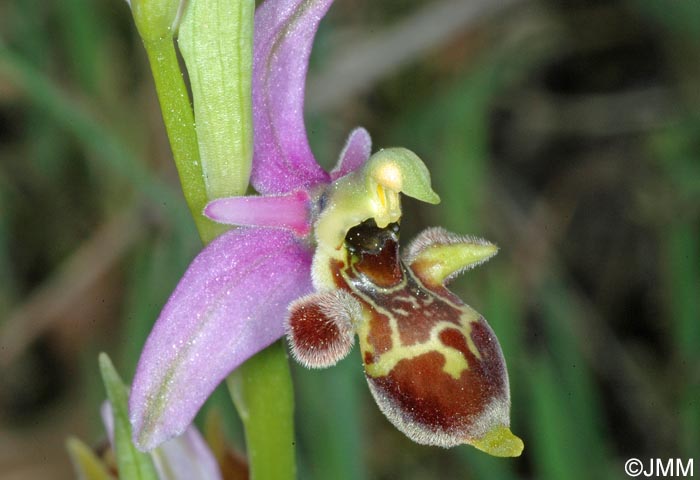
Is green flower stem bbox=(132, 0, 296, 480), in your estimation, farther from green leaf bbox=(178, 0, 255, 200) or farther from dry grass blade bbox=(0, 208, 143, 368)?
dry grass blade bbox=(0, 208, 143, 368)

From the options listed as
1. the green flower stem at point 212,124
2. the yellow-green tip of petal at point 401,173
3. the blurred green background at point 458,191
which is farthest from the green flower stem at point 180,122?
the blurred green background at point 458,191

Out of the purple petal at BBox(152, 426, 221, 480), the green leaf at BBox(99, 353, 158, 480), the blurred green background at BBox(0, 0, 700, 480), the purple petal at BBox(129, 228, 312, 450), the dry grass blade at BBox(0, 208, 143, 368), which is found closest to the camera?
the purple petal at BBox(129, 228, 312, 450)

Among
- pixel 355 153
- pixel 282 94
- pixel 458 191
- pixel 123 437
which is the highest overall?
pixel 282 94

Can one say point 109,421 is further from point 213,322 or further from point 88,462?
point 213,322

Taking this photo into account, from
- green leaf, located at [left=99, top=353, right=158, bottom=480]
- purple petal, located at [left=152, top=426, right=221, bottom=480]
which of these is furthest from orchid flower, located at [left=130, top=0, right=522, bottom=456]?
purple petal, located at [left=152, top=426, right=221, bottom=480]

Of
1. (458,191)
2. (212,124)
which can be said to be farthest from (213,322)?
(458,191)

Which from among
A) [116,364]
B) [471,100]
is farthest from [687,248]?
[116,364]
